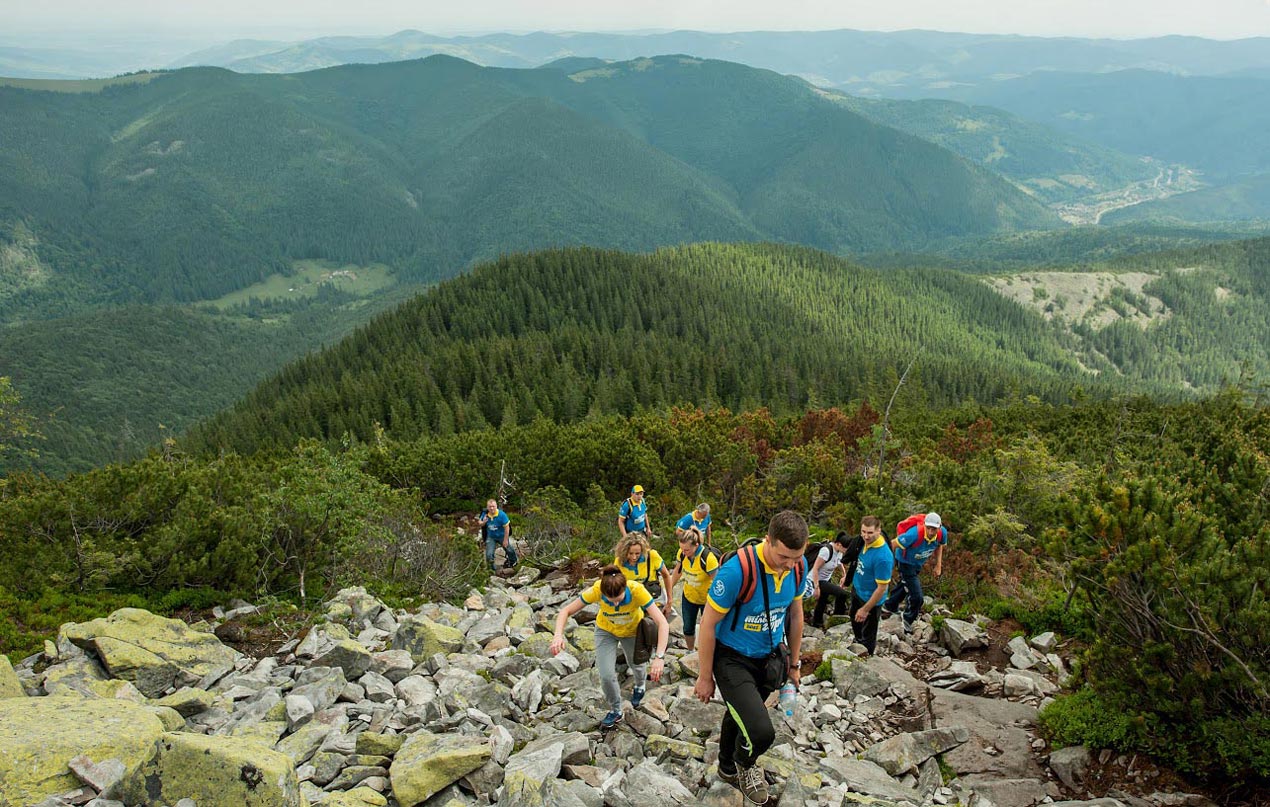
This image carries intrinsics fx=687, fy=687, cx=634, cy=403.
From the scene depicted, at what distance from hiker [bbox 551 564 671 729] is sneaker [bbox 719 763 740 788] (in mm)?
1421

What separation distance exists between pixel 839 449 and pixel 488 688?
21.1m

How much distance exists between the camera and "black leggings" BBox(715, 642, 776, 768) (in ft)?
24.4

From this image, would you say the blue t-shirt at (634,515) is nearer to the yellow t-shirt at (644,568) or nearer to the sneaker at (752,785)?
the yellow t-shirt at (644,568)

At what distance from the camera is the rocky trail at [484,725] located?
7.59 meters

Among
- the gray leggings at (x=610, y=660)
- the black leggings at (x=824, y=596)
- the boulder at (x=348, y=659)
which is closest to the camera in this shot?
the gray leggings at (x=610, y=660)

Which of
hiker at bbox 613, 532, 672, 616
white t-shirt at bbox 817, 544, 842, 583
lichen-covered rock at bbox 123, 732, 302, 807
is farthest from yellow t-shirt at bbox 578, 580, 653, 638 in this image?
white t-shirt at bbox 817, 544, 842, 583

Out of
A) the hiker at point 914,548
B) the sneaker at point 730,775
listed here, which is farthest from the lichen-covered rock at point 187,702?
the hiker at point 914,548

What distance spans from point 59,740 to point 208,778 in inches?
70.3

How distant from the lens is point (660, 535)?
22172mm

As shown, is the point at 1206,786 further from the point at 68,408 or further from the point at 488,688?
the point at 68,408

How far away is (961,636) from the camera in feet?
42.9

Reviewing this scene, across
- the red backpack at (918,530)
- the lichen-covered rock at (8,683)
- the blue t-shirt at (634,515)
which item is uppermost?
the red backpack at (918,530)

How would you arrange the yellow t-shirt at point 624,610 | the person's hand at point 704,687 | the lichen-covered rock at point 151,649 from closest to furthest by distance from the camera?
1. the person's hand at point 704,687
2. the yellow t-shirt at point 624,610
3. the lichen-covered rock at point 151,649

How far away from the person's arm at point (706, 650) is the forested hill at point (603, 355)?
2127 inches
